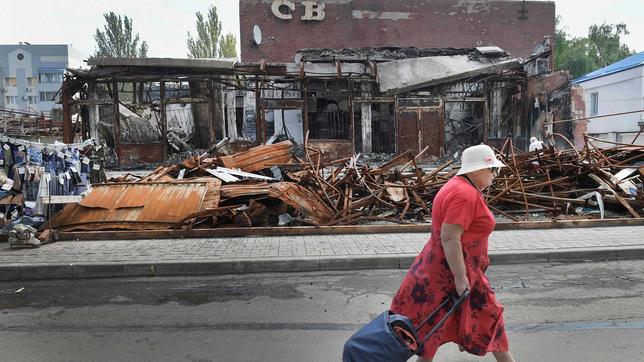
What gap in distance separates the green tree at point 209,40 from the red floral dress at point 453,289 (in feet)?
161

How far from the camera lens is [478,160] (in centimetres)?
307

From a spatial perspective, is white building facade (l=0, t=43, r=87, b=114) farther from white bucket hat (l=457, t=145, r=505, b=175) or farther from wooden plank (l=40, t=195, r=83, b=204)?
white bucket hat (l=457, t=145, r=505, b=175)

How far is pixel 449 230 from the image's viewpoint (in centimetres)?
292

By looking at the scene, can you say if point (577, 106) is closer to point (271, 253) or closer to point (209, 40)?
point (271, 253)

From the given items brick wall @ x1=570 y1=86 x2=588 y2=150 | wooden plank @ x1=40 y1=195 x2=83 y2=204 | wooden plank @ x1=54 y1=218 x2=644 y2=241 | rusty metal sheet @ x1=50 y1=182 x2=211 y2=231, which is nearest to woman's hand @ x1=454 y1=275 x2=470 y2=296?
wooden plank @ x1=54 y1=218 x2=644 y2=241

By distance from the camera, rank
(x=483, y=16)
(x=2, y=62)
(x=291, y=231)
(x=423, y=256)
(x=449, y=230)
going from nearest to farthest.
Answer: (x=449, y=230) → (x=423, y=256) → (x=291, y=231) → (x=483, y=16) → (x=2, y=62)

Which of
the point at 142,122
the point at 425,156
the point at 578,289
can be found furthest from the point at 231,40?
the point at 578,289

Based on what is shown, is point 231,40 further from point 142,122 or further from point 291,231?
point 291,231

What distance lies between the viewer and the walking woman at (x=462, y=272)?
2930mm

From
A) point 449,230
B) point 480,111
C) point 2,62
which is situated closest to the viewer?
point 449,230

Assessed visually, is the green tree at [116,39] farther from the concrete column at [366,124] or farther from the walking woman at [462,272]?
the walking woman at [462,272]

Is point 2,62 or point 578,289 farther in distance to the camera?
point 2,62

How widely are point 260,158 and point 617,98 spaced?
32.3 meters

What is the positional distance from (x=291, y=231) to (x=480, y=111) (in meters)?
17.7
